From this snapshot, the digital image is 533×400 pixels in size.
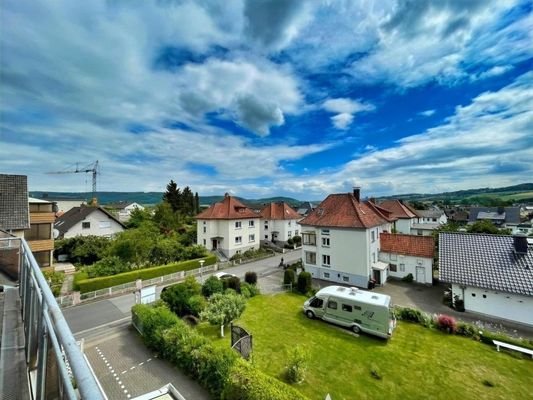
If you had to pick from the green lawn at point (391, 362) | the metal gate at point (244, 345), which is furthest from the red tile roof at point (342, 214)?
the metal gate at point (244, 345)

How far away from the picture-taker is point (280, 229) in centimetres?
4866

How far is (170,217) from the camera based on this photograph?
4662 cm

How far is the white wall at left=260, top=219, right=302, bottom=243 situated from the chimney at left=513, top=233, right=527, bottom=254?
31951mm

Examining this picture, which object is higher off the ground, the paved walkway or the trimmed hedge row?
the trimmed hedge row

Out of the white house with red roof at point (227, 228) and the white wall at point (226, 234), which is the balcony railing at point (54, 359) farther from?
the white wall at point (226, 234)

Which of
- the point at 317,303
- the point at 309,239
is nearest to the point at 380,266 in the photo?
the point at 309,239

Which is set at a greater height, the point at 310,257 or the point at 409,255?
the point at 409,255

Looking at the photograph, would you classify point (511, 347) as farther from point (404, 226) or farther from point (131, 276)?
point (404, 226)

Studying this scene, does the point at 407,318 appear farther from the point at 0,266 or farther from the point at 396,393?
the point at 0,266

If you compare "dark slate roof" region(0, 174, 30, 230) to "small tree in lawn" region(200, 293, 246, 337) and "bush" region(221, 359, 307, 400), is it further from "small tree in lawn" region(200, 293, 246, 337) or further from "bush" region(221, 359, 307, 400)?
"bush" region(221, 359, 307, 400)

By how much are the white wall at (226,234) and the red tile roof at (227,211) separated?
2.32 ft

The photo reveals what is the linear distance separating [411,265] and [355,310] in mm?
12932

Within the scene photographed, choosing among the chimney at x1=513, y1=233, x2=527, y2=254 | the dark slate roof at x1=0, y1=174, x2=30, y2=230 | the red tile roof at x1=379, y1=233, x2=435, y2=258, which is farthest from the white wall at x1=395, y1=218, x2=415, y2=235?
the dark slate roof at x1=0, y1=174, x2=30, y2=230

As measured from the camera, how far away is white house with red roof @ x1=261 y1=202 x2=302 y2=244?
159 ft
